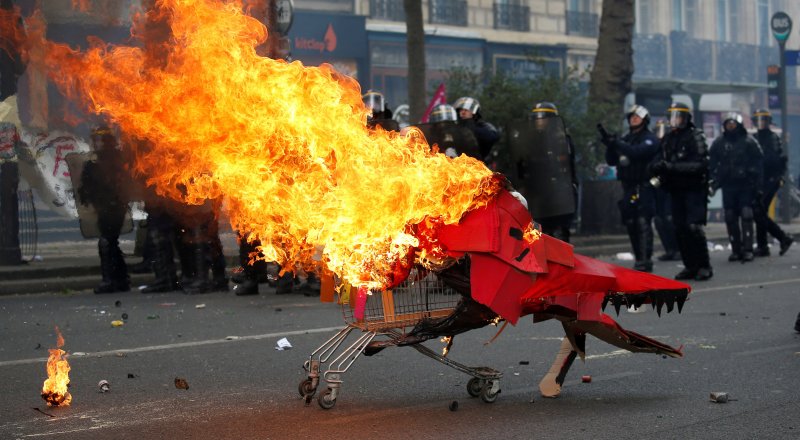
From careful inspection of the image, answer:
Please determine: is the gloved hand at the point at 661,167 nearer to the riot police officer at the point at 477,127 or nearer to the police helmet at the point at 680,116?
the police helmet at the point at 680,116

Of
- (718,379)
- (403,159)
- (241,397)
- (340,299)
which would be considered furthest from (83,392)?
(718,379)

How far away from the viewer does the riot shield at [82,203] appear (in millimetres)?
14773

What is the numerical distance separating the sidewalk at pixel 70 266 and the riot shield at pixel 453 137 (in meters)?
3.42

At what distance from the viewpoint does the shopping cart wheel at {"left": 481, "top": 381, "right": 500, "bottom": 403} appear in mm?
6863

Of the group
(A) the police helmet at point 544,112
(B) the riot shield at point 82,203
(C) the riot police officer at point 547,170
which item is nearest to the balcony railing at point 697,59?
(A) the police helmet at point 544,112

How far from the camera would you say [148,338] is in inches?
396

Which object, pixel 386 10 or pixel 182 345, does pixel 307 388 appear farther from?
pixel 386 10

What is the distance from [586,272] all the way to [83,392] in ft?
10.6

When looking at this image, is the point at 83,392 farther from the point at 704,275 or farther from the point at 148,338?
the point at 704,275

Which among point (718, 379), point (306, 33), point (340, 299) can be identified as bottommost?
point (718, 379)

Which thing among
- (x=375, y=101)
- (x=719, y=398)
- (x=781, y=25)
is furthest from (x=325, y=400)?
(x=781, y=25)

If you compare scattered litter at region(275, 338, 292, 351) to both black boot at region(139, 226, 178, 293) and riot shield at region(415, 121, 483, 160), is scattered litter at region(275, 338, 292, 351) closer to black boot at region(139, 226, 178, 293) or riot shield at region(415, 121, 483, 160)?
riot shield at region(415, 121, 483, 160)

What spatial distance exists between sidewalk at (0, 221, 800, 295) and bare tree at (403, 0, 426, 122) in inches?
146

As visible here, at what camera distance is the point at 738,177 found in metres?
18.2
